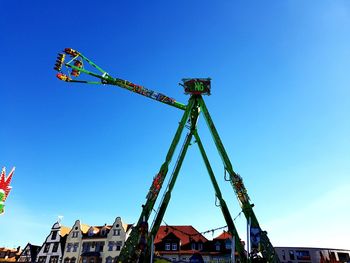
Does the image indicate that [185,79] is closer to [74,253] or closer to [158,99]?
[158,99]

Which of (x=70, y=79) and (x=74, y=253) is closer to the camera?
(x=70, y=79)

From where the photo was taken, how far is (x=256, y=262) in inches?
814

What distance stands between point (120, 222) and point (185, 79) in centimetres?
3641

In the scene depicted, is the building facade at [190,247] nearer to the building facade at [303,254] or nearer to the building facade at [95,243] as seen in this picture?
the building facade at [95,243]

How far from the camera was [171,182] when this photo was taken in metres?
26.2

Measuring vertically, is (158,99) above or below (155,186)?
above

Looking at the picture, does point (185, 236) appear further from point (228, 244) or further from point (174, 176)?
point (174, 176)

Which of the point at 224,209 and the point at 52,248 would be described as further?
the point at 52,248

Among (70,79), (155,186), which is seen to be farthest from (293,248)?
(70,79)

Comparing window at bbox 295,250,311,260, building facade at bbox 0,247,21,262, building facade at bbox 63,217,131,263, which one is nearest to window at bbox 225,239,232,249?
building facade at bbox 63,217,131,263

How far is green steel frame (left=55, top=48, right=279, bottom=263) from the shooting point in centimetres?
2205

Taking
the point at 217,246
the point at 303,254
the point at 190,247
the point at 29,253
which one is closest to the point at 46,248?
the point at 29,253

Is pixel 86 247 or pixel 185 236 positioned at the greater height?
pixel 185 236

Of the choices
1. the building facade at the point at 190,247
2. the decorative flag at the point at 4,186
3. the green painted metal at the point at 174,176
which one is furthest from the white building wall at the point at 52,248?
the green painted metal at the point at 174,176
